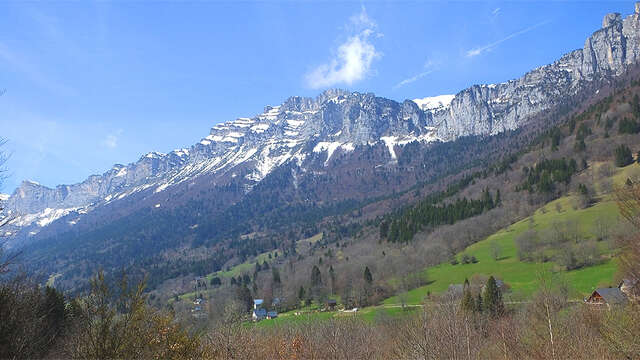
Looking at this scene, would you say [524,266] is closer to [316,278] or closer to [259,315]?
[316,278]

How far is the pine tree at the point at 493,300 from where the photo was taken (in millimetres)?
50281

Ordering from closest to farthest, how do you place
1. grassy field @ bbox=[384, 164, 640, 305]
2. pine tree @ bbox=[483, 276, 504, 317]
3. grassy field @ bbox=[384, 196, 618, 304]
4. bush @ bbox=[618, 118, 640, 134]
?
1. pine tree @ bbox=[483, 276, 504, 317]
2. grassy field @ bbox=[384, 164, 640, 305]
3. grassy field @ bbox=[384, 196, 618, 304]
4. bush @ bbox=[618, 118, 640, 134]

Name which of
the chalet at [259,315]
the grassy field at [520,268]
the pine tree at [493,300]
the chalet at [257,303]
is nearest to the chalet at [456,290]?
the grassy field at [520,268]

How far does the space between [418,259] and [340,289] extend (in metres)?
20.5

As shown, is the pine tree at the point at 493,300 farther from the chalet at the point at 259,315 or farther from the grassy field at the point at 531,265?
the chalet at the point at 259,315

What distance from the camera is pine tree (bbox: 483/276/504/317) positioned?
165ft

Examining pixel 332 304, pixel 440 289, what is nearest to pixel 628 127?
pixel 440 289

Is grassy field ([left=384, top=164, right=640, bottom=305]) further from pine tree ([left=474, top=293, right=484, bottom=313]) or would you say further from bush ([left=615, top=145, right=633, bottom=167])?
pine tree ([left=474, top=293, right=484, bottom=313])

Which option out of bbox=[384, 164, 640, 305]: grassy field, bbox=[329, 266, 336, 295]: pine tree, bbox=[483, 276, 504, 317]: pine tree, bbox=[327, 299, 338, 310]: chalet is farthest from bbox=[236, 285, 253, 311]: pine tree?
bbox=[483, 276, 504, 317]: pine tree

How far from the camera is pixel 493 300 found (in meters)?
51.1

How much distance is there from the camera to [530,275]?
6650 cm

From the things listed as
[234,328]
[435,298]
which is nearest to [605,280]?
[435,298]

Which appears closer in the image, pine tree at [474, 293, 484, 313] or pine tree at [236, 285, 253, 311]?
pine tree at [474, 293, 484, 313]

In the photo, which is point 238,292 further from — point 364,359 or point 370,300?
point 364,359
